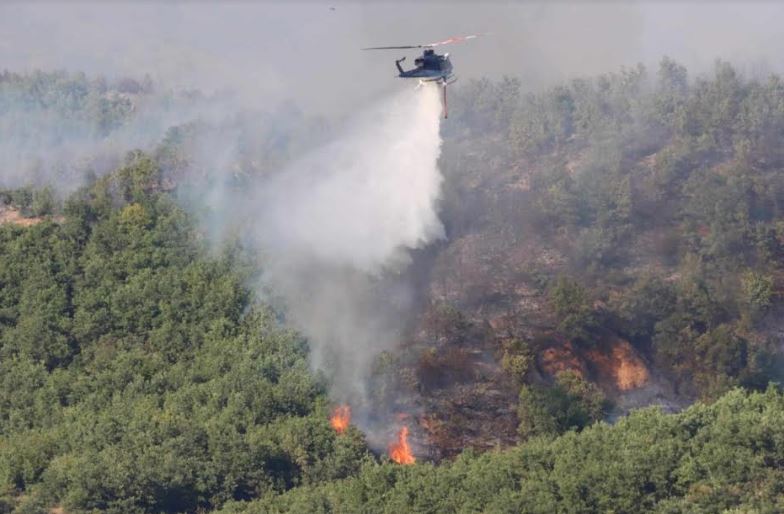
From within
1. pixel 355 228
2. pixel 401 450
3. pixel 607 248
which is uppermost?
pixel 355 228

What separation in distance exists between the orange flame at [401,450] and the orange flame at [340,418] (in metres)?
2.73

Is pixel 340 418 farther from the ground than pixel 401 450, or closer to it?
farther from the ground

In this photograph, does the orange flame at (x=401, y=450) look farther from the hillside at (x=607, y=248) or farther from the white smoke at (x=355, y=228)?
the white smoke at (x=355, y=228)

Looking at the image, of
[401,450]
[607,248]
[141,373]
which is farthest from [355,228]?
[401,450]

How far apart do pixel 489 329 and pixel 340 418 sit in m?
15.7

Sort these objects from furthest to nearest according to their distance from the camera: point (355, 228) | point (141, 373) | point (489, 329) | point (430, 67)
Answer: point (355, 228)
point (489, 329)
point (141, 373)
point (430, 67)

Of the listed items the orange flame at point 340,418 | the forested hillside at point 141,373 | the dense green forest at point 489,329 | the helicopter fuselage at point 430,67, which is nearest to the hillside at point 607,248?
the dense green forest at point 489,329

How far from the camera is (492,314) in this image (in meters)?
122

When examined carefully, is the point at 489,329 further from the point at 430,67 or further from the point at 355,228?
the point at 430,67

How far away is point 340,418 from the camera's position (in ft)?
349

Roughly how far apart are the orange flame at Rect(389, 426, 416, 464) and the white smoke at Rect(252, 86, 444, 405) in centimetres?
499

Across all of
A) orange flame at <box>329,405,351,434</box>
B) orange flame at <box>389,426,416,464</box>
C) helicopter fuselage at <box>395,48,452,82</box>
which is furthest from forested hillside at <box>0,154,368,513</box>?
helicopter fuselage at <box>395,48,452,82</box>

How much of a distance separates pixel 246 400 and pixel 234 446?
7.53 meters

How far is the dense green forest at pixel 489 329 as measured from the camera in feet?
312
